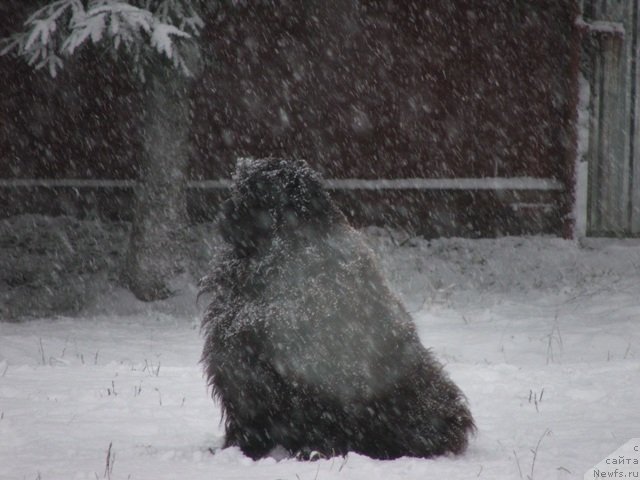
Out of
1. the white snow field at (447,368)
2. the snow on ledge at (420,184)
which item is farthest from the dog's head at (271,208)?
the snow on ledge at (420,184)

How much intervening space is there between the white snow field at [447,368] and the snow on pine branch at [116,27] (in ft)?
11.7

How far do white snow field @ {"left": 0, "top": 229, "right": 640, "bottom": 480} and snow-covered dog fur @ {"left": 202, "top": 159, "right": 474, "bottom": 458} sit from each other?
0.61ft

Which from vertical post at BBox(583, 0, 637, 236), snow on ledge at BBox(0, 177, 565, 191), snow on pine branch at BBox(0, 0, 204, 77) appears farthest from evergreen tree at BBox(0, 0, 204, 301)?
vertical post at BBox(583, 0, 637, 236)

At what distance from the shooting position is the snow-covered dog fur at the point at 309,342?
385 cm

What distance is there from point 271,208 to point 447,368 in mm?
3426

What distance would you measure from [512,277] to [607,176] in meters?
3.05

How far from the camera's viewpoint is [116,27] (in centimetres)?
897

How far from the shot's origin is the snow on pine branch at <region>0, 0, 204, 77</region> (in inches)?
359

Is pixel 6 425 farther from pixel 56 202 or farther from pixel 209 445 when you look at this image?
pixel 56 202

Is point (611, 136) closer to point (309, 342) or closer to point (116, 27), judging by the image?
point (116, 27)

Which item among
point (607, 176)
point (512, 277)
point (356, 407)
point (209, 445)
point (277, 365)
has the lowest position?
point (512, 277)

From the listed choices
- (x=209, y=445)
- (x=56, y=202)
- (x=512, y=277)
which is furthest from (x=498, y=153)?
(x=209, y=445)

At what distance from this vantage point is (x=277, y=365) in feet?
12.6

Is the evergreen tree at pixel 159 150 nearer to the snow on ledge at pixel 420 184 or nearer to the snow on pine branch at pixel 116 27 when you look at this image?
the snow on pine branch at pixel 116 27
